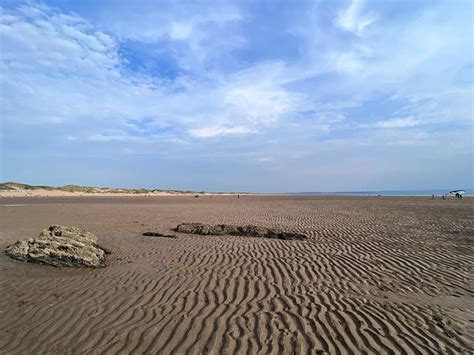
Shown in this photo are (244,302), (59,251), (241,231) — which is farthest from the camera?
(241,231)

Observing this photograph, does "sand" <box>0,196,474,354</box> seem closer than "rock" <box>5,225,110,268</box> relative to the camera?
Yes

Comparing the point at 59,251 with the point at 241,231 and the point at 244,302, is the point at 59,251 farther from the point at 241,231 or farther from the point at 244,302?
the point at 241,231

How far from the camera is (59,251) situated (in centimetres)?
916

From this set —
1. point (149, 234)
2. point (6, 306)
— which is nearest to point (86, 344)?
point (6, 306)

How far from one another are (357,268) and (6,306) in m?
8.28

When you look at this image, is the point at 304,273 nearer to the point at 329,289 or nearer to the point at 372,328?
Answer: the point at 329,289

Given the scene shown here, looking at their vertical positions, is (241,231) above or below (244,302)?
above

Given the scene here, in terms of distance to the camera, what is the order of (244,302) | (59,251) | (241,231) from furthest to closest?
(241,231) → (59,251) → (244,302)

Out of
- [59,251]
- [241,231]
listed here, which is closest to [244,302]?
[59,251]

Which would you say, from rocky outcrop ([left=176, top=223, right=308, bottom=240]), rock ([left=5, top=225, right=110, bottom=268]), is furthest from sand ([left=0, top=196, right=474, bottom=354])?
rocky outcrop ([left=176, top=223, right=308, bottom=240])

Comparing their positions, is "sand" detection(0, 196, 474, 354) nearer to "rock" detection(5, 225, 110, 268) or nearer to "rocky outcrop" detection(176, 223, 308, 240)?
"rock" detection(5, 225, 110, 268)

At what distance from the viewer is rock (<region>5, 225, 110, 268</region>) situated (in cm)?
895

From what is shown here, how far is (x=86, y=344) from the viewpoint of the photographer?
15.5ft

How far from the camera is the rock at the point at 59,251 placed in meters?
8.95
